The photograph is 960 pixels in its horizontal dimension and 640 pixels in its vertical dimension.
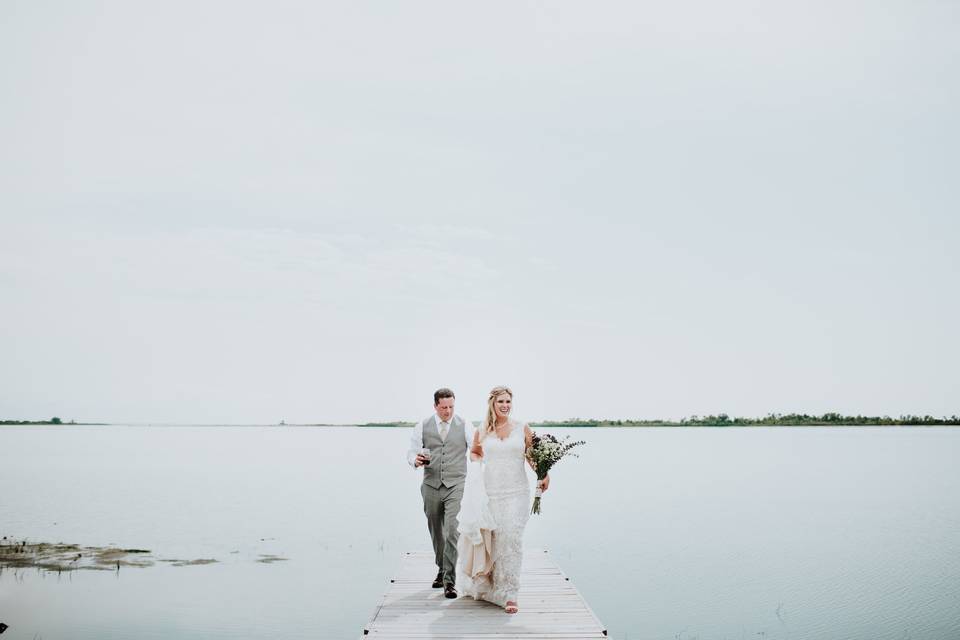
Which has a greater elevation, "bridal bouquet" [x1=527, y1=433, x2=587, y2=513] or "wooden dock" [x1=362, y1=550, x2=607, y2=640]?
"bridal bouquet" [x1=527, y1=433, x2=587, y2=513]

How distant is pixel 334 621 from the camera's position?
13.3m

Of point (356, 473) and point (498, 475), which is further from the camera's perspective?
point (356, 473)

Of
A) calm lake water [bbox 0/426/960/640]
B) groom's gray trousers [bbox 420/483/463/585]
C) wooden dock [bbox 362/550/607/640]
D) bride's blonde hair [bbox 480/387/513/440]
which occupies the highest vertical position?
bride's blonde hair [bbox 480/387/513/440]

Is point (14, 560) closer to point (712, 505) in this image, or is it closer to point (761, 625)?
point (761, 625)

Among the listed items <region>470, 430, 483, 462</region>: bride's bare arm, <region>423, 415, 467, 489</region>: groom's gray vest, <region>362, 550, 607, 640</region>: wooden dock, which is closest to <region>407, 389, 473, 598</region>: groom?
<region>423, 415, 467, 489</region>: groom's gray vest

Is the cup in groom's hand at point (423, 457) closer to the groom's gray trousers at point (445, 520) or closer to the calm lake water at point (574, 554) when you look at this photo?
the groom's gray trousers at point (445, 520)

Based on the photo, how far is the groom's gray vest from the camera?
9.02m

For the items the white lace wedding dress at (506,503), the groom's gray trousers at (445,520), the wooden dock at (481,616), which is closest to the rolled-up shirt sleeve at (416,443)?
the groom's gray trousers at (445,520)

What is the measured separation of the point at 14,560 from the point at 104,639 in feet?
20.3

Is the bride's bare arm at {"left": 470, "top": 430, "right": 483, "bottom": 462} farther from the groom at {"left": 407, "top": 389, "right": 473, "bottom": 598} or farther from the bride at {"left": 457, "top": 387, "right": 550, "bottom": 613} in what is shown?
the groom at {"left": 407, "top": 389, "right": 473, "bottom": 598}

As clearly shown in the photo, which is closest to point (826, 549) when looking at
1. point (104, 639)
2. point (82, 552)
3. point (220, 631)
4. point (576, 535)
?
point (576, 535)

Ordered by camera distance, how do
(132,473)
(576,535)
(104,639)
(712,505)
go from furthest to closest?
(132,473)
(712,505)
(576,535)
(104,639)

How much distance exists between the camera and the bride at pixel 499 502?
333 inches

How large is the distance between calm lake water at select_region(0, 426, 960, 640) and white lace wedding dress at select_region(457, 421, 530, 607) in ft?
7.48
